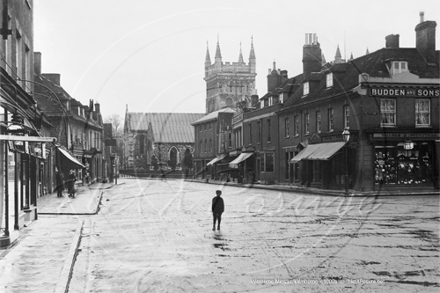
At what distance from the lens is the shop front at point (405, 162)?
118 ft

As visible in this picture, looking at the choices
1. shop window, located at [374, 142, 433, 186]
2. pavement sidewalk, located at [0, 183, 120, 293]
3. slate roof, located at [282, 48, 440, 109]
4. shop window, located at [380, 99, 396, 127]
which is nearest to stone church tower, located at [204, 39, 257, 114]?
slate roof, located at [282, 48, 440, 109]

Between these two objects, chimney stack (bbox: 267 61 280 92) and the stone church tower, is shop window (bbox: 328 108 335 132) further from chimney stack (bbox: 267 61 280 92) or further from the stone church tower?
the stone church tower

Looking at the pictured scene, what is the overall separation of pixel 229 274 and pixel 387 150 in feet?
93.9

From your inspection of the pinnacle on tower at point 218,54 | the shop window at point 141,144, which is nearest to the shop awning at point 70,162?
the shop window at point 141,144

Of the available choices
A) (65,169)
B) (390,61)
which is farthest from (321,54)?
(65,169)

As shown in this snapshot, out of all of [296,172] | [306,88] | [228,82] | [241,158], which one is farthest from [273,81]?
[228,82]

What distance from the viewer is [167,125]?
109m

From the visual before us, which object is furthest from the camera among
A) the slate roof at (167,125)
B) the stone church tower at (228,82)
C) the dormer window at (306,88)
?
the slate roof at (167,125)

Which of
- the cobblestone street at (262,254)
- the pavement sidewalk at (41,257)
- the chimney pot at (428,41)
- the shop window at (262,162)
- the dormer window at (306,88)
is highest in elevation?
the chimney pot at (428,41)

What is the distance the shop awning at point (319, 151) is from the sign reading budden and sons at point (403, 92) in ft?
12.8

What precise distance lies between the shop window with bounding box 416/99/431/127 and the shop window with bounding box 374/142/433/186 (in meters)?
1.46

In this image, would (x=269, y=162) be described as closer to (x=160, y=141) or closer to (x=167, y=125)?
(x=160, y=141)

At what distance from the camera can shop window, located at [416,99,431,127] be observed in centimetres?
3681

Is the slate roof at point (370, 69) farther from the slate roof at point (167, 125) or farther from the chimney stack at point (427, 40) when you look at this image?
the slate roof at point (167, 125)
